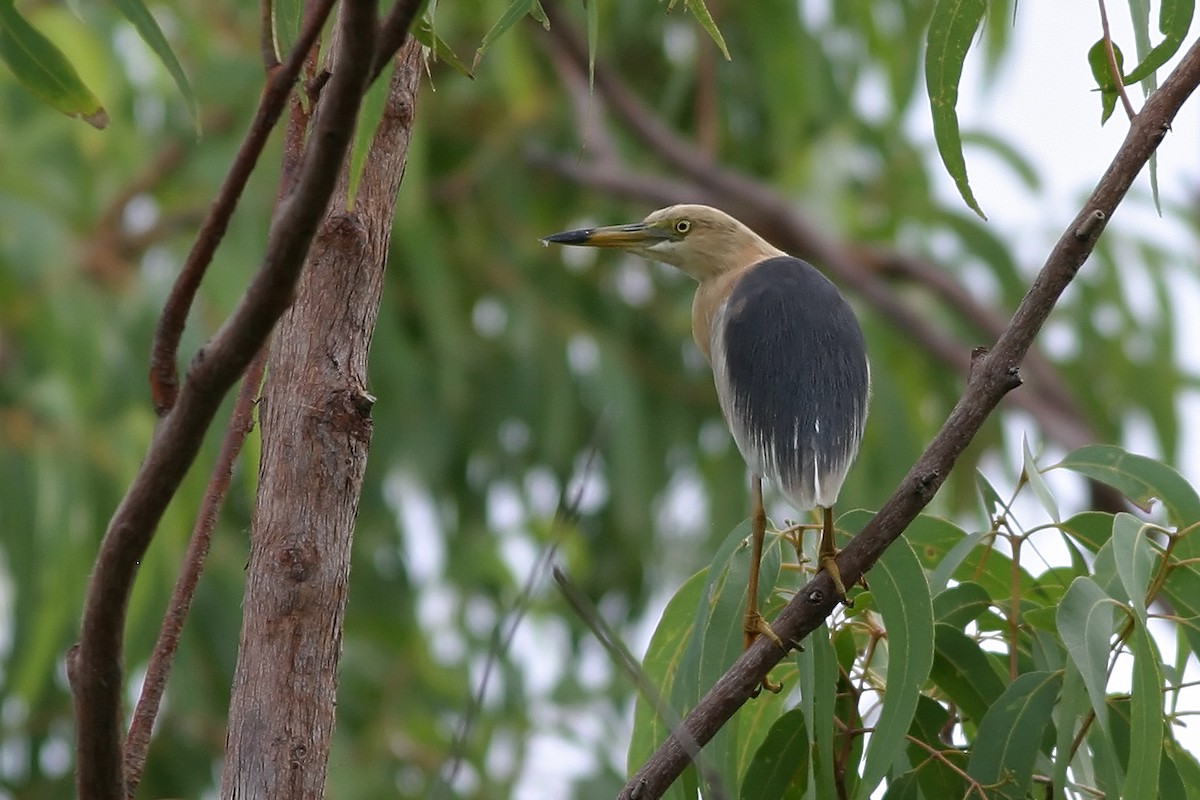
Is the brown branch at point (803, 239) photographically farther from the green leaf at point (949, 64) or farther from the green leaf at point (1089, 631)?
the green leaf at point (1089, 631)

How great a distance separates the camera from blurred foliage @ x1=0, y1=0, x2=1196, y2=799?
396 cm

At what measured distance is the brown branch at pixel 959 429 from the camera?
127 centimetres

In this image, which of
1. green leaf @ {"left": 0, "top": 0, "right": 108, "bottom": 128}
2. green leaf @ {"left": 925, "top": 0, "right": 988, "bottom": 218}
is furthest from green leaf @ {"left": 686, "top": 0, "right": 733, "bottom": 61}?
green leaf @ {"left": 0, "top": 0, "right": 108, "bottom": 128}

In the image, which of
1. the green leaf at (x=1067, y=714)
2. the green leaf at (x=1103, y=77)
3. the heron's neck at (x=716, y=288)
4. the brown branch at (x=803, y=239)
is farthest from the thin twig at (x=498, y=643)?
the brown branch at (x=803, y=239)

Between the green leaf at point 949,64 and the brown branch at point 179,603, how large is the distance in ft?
2.29

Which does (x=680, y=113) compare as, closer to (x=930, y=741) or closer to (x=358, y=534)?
(x=358, y=534)

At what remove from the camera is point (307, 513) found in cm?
127

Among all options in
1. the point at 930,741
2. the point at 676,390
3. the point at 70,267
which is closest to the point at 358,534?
the point at 676,390

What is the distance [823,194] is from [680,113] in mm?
851

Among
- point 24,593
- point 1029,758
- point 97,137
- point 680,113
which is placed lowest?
point 1029,758

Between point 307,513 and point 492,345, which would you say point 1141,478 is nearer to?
point 307,513

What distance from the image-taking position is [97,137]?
4320 millimetres

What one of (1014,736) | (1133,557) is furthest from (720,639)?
(1133,557)

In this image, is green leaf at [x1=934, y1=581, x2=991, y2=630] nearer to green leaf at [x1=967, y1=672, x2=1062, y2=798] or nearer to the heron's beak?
green leaf at [x1=967, y1=672, x2=1062, y2=798]
